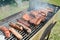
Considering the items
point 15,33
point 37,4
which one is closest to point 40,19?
point 15,33

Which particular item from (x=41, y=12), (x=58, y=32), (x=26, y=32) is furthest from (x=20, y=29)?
(x=58, y=32)

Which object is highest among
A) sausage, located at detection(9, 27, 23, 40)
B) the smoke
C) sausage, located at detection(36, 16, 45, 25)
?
sausage, located at detection(9, 27, 23, 40)

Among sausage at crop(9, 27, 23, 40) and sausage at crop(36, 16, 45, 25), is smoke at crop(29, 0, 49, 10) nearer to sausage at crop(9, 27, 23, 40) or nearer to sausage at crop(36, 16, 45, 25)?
sausage at crop(36, 16, 45, 25)

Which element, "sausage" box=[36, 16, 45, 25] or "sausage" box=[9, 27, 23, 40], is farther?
"sausage" box=[36, 16, 45, 25]

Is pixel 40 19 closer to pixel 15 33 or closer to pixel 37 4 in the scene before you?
pixel 15 33

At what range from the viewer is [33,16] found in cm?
409

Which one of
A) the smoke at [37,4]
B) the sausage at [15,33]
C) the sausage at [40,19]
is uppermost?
the sausage at [15,33]

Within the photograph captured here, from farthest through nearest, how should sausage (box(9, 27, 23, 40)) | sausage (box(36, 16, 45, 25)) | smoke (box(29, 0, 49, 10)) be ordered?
smoke (box(29, 0, 49, 10)) < sausage (box(36, 16, 45, 25)) < sausage (box(9, 27, 23, 40))

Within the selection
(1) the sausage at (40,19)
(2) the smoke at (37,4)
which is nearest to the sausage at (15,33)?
(1) the sausage at (40,19)

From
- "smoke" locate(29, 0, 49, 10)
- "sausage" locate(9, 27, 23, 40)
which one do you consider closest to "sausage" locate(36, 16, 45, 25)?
"sausage" locate(9, 27, 23, 40)

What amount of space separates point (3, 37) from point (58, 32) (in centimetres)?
334

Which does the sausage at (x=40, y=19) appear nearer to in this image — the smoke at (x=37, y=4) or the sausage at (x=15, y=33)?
the sausage at (x=15, y=33)

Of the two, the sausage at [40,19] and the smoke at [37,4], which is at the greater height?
the sausage at [40,19]

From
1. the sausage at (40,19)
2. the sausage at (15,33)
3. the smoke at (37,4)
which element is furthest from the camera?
the smoke at (37,4)
